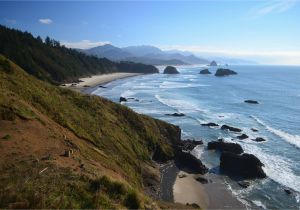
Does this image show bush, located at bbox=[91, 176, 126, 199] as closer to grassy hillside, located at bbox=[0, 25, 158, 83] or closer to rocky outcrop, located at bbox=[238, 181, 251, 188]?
rocky outcrop, located at bbox=[238, 181, 251, 188]

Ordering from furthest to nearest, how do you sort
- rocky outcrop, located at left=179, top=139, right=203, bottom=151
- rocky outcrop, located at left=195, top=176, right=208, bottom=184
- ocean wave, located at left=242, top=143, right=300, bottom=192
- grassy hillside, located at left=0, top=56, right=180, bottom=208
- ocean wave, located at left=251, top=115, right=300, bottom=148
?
ocean wave, located at left=251, top=115, right=300, bottom=148
rocky outcrop, located at left=179, top=139, right=203, bottom=151
ocean wave, located at left=242, top=143, right=300, bottom=192
rocky outcrop, located at left=195, top=176, right=208, bottom=184
grassy hillside, located at left=0, top=56, right=180, bottom=208

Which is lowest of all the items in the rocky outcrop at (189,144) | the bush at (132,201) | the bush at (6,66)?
the rocky outcrop at (189,144)

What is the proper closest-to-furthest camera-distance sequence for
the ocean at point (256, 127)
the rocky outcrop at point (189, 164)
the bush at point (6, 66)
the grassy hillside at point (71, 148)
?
the grassy hillside at point (71, 148), the bush at point (6, 66), the ocean at point (256, 127), the rocky outcrop at point (189, 164)

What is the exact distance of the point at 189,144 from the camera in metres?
41.8

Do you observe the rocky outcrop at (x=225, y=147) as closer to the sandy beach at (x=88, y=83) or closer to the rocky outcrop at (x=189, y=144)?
the rocky outcrop at (x=189, y=144)

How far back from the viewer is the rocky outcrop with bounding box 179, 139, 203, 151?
1596 inches

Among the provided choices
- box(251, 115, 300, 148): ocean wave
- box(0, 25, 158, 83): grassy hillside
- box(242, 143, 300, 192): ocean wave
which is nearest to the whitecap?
box(242, 143, 300, 192): ocean wave

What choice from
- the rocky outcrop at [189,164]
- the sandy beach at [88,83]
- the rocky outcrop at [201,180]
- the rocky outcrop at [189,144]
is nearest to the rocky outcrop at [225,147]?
the rocky outcrop at [189,144]

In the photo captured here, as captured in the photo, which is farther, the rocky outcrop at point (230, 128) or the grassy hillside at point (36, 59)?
the grassy hillside at point (36, 59)

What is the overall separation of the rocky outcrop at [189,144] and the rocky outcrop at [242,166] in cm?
624

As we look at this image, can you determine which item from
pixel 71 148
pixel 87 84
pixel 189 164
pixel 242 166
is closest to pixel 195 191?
pixel 189 164

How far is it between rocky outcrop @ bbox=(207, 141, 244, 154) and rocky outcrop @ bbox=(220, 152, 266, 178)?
4853 mm

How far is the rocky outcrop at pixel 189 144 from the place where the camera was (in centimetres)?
4053

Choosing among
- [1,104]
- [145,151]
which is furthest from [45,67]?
[1,104]
